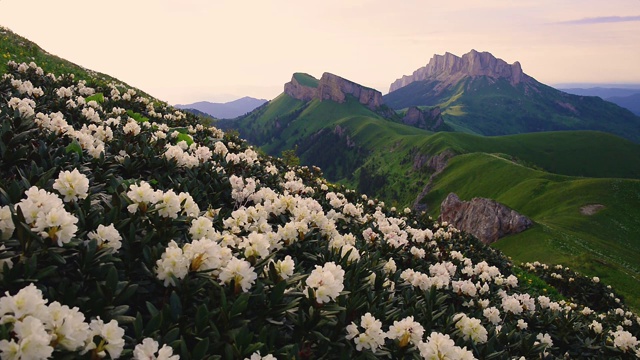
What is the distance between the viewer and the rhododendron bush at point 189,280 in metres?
3.24

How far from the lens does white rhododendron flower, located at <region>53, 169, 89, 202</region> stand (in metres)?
4.43

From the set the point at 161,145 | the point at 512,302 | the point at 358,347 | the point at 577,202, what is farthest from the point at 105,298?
the point at 577,202

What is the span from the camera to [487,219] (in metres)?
53.2

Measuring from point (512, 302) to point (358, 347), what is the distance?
17.4 feet

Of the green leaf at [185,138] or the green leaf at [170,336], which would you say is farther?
the green leaf at [185,138]

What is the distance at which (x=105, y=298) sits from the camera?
3504mm

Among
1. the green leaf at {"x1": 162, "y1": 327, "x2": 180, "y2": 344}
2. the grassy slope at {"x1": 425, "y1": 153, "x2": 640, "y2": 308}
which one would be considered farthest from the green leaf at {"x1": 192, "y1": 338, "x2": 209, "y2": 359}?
the grassy slope at {"x1": 425, "y1": 153, "x2": 640, "y2": 308}

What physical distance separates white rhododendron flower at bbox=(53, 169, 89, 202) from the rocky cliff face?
44.0m

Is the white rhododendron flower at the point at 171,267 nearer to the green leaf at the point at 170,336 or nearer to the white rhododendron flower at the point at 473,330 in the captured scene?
the green leaf at the point at 170,336

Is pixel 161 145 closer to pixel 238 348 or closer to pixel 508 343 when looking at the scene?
pixel 238 348

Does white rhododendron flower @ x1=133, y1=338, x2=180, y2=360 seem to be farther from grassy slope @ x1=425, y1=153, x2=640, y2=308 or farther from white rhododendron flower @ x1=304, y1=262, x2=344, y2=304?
grassy slope @ x1=425, y1=153, x2=640, y2=308

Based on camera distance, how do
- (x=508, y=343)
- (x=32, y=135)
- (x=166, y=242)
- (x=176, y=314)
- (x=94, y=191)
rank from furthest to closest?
1. (x=32, y=135)
2. (x=508, y=343)
3. (x=94, y=191)
4. (x=166, y=242)
5. (x=176, y=314)

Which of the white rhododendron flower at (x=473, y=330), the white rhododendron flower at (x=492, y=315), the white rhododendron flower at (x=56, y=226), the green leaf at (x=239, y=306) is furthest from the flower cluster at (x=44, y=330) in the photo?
the white rhododendron flower at (x=492, y=315)

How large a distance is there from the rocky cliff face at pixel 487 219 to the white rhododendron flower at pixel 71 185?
1730 inches
